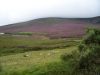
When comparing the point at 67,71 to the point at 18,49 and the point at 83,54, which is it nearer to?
the point at 83,54

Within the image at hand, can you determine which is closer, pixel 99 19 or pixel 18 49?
pixel 18 49

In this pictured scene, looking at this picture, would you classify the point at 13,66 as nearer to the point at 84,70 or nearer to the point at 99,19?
the point at 84,70

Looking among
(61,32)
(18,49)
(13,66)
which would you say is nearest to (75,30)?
(61,32)

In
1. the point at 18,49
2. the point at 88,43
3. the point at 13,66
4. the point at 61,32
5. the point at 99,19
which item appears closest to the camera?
the point at 88,43

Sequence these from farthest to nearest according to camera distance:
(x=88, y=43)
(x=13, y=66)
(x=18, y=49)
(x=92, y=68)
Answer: (x=18, y=49), (x=13, y=66), (x=88, y=43), (x=92, y=68)

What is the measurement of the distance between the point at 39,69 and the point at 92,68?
560cm

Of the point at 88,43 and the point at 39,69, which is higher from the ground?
the point at 88,43

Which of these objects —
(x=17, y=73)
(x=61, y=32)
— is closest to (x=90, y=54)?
(x=17, y=73)

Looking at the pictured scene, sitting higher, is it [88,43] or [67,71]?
[88,43]

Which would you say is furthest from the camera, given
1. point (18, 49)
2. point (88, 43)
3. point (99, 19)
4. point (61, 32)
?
point (99, 19)

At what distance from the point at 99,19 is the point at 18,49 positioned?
84.0 m

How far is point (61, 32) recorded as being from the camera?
10006 cm

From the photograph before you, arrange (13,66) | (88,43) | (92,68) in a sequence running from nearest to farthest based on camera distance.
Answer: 1. (92,68)
2. (88,43)
3. (13,66)

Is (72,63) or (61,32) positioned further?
(61,32)
